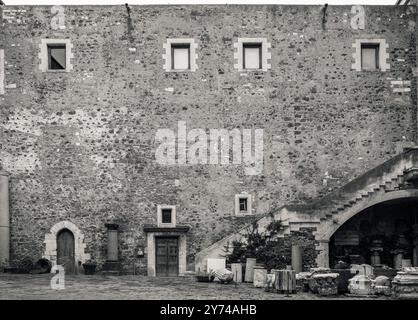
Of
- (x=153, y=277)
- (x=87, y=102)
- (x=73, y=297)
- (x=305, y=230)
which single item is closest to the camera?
(x=73, y=297)

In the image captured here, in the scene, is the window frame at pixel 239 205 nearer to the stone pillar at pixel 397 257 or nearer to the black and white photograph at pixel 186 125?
the black and white photograph at pixel 186 125

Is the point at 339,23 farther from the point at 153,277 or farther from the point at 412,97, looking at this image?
the point at 153,277

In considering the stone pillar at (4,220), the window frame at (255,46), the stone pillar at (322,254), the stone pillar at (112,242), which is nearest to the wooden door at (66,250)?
the stone pillar at (112,242)

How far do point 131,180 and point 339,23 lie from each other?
9259 mm

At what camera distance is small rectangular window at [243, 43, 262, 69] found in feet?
67.6

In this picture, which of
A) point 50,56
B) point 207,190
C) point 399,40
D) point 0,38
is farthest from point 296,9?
point 0,38

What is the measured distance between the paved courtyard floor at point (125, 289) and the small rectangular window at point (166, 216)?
8.43 ft

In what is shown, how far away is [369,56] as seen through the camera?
2080 centimetres

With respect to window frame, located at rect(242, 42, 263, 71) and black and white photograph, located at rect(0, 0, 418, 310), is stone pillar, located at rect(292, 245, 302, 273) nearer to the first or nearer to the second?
black and white photograph, located at rect(0, 0, 418, 310)

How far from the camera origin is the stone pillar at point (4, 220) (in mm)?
19219

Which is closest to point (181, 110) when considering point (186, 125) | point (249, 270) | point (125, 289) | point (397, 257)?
point (186, 125)

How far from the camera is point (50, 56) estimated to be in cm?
2047

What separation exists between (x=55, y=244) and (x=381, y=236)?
11.2m

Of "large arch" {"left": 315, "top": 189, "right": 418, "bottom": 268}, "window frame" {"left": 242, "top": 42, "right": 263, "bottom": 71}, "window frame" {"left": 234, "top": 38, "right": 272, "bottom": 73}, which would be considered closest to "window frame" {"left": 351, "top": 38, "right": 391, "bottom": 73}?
"window frame" {"left": 234, "top": 38, "right": 272, "bottom": 73}
